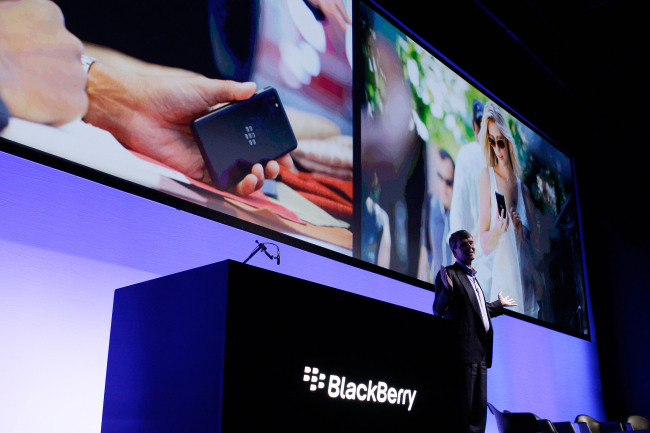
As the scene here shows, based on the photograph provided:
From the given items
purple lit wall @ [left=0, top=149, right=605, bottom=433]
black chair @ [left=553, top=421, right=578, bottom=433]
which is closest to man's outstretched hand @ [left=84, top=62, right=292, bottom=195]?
purple lit wall @ [left=0, top=149, right=605, bottom=433]

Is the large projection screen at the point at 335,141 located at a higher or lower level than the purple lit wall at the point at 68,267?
higher

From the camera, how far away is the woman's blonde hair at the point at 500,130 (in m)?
5.62

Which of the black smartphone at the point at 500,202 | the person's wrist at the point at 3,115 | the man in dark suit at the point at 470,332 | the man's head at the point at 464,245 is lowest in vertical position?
the man in dark suit at the point at 470,332

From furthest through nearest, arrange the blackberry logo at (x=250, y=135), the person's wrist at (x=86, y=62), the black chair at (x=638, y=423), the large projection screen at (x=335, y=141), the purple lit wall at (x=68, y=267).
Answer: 1. the black chair at (x=638, y=423)
2. the blackberry logo at (x=250, y=135)
3. the large projection screen at (x=335, y=141)
4. the person's wrist at (x=86, y=62)
5. the purple lit wall at (x=68, y=267)

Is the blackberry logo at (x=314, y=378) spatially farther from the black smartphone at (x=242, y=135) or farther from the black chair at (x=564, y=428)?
the black chair at (x=564, y=428)

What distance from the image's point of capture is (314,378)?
1731mm

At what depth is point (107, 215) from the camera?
270cm

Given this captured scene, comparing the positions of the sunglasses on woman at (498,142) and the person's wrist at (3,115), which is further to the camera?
the sunglasses on woman at (498,142)

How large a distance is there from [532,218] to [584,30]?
6.13 ft

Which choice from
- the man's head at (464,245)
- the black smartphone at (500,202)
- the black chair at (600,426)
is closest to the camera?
the man's head at (464,245)

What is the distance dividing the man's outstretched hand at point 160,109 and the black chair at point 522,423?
1995mm

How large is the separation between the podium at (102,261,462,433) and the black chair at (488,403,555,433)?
1.93 meters

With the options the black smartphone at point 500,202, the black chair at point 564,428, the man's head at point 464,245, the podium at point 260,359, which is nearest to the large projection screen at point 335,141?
the black smartphone at point 500,202

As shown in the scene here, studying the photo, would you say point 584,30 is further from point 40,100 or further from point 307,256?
point 40,100
